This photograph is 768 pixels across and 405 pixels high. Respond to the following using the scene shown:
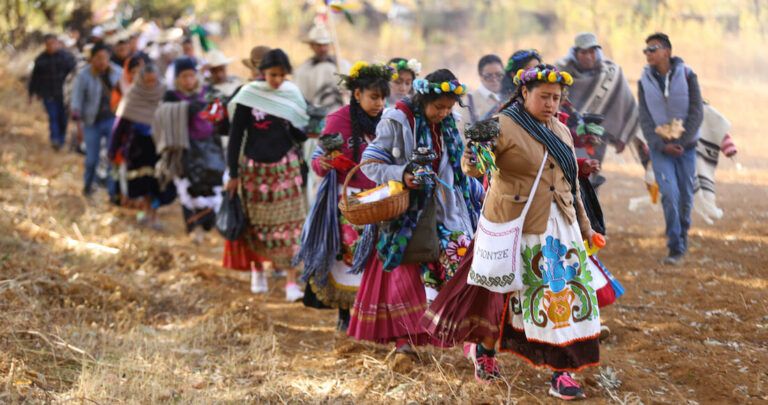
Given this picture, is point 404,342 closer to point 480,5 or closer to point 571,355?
point 571,355

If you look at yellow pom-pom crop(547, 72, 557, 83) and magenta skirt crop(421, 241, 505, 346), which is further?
magenta skirt crop(421, 241, 505, 346)

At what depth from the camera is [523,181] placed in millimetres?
5055

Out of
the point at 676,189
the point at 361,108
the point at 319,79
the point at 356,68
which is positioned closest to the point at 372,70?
the point at 356,68

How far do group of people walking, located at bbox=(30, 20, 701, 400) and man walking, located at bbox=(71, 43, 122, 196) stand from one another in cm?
168

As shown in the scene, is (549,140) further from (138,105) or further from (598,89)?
(138,105)

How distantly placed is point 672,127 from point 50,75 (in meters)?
11.6

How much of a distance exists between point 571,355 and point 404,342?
4.59 ft

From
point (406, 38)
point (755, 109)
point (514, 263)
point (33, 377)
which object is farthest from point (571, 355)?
point (406, 38)

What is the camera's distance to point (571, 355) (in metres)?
5.03

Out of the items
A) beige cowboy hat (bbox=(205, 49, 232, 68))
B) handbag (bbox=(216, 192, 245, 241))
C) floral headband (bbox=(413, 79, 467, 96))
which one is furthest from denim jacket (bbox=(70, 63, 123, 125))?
floral headband (bbox=(413, 79, 467, 96))

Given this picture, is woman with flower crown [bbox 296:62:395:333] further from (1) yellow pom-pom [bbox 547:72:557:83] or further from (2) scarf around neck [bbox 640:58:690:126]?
(2) scarf around neck [bbox 640:58:690:126]

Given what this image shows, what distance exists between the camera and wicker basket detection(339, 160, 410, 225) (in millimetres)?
5500

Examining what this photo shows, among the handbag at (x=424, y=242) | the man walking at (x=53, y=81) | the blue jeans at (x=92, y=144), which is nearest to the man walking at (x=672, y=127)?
the handbag at (x=424, y=242)

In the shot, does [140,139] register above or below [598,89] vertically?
below
